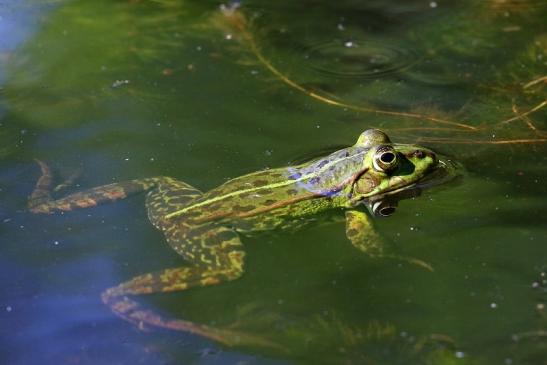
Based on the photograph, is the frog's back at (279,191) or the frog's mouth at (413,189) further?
the frog's mouth at (413,189)

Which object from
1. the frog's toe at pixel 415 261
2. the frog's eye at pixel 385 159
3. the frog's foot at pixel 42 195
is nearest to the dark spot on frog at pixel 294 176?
the frog's eye at pixel 385 159

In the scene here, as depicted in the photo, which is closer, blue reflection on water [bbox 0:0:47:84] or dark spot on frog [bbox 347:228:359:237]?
dark spot on frog [bbox 347:228:359:237]

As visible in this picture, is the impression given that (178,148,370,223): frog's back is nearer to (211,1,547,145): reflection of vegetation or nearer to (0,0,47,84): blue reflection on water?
(211,1,547,145): reflection of vegetation

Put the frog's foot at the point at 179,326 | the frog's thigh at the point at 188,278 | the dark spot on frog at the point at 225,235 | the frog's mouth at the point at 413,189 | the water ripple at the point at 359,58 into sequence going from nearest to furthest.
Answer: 1. the frog's foot at the point at 179,326
2. the frog's thigh at the point at 188,278
3. the dark spot on frog at the point at 225,235
4. the frog's mouth at the point at 413,189
5. the water ripple at the point at 359,58

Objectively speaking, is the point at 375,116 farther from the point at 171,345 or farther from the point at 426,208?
the point at 171,345

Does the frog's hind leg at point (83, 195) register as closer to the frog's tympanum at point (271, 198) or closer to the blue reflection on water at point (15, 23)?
the frog's tympanum at point (271, 198)

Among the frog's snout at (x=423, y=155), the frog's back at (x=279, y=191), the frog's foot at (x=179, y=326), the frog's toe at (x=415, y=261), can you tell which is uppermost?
the frog's snout at (x=423, y=155)

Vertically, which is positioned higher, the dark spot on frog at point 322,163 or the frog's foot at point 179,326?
the dark spot on frog at point 322,163

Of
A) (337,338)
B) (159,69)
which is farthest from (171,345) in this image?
(159,69)

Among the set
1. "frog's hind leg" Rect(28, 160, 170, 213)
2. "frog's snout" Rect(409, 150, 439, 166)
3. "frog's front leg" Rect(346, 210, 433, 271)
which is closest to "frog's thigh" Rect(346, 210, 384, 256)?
"frog's front leg" Rect(346, 210, 433, 271)
